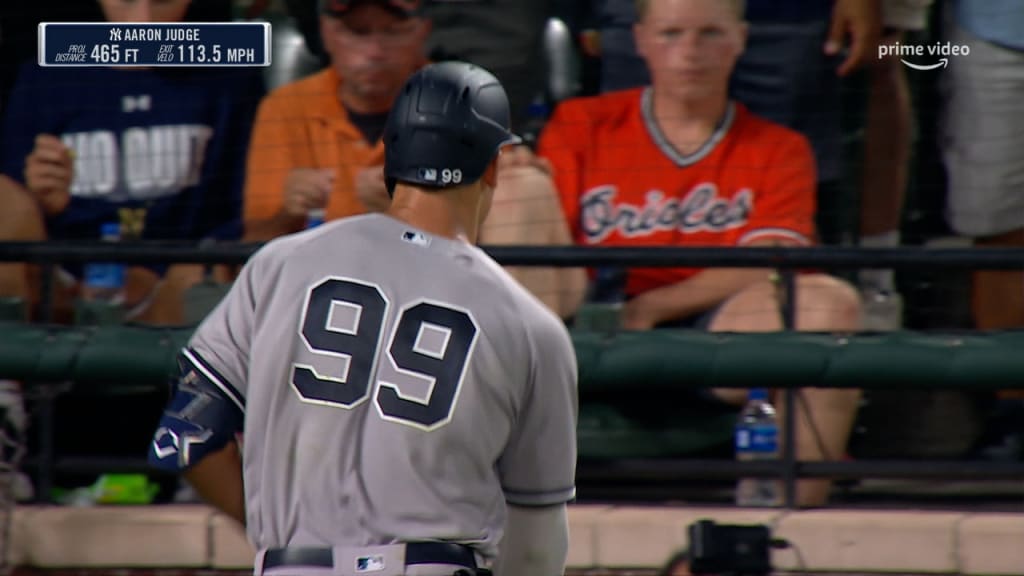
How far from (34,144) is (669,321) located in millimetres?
2352

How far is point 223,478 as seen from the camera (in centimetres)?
267

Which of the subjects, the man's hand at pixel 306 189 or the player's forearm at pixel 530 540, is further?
the man's hand at pixel 306 189

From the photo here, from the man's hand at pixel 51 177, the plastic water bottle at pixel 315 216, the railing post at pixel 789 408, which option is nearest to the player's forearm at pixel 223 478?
the railing post at pixel 789 408

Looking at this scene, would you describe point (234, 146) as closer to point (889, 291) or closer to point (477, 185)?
point (889, 291)

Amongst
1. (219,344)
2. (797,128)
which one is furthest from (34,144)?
(219,344)

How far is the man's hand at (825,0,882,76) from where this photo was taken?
5.61 meters

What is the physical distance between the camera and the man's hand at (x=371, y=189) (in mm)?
5629

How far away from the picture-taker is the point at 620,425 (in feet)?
18.3

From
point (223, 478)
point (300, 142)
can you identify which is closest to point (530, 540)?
point (223, 478)

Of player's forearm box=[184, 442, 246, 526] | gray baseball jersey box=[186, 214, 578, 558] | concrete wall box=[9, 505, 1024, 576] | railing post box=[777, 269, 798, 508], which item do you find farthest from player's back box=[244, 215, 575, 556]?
railing post box=[777, 269, 798, 508]

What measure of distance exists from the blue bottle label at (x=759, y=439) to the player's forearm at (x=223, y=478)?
3013mm

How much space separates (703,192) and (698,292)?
13.1 inches

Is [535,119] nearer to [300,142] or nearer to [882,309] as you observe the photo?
[300,142]

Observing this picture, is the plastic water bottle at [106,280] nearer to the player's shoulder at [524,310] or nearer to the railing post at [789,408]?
the railing post at [789,408]
